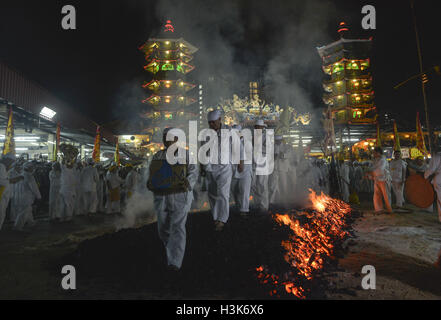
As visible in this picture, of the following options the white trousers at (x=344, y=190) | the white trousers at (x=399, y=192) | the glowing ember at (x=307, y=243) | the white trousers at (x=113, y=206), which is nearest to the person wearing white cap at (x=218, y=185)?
the glowing ember at (x=307, y=243)

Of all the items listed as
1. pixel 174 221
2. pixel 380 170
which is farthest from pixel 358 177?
pixel 174 221

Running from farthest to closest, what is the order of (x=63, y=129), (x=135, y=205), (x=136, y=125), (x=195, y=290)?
(x=136, y=125), (x=63, y=129), (x=135, y=205), (x=195, y=290)

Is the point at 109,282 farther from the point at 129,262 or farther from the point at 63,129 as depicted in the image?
the point at 63,129

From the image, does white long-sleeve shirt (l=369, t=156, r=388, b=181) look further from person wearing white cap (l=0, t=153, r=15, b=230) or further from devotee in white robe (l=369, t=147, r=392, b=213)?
person wearing white cap (l=0, t=153, r=15, b=230)

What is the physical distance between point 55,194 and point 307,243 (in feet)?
26.4

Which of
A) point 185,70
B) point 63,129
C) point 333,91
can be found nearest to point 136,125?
point 185,70

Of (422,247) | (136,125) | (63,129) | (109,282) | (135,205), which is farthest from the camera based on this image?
(136,125)

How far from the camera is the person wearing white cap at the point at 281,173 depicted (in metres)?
7.89

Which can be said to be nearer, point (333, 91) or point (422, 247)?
point (422, 247)

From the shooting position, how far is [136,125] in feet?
133

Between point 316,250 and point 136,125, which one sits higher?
point 136,125

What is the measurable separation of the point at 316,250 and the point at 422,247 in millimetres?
2136

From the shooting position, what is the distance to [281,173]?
9.69 m

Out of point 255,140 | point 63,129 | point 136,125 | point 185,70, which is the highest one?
point 185,70
